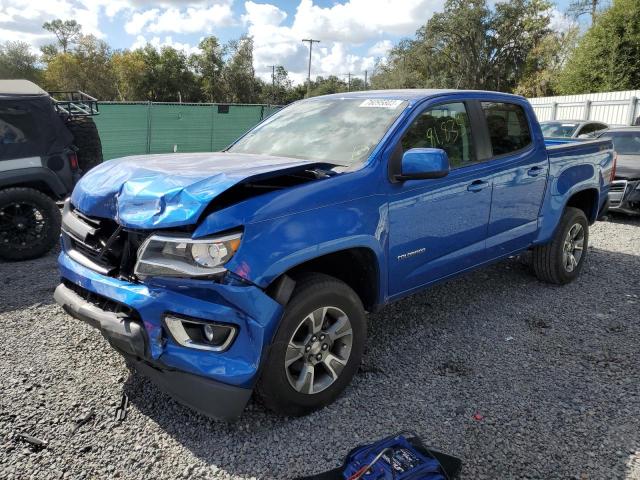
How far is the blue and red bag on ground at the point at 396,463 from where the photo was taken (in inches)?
85.7

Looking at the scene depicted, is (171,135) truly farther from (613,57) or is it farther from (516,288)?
(613,57)

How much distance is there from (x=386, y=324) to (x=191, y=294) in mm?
2150

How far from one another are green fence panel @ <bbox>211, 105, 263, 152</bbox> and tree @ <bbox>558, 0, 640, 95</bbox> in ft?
62.9

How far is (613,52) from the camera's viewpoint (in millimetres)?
25875

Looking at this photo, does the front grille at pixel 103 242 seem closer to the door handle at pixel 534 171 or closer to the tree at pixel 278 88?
the door handle at pixel 534 171

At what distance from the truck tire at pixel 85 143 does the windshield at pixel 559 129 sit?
31.5 ft

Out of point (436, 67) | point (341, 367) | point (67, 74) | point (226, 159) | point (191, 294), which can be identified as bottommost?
point (341, 367)

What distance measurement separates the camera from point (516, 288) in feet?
16.8

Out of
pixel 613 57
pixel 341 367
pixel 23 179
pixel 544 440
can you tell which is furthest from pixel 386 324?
pixel 613 57

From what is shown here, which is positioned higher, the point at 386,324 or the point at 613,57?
the point at 613,57

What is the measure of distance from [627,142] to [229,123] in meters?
13.3

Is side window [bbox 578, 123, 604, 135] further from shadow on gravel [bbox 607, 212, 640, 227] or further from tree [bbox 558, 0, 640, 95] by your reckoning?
tree [bbox 558, 0, 640, 95]

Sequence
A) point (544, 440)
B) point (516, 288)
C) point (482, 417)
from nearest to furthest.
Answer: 1. point (544, 440)
2. point (482, 417)
3. point (516, 288)

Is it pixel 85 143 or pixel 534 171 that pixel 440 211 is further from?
pixel 85 143
